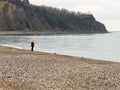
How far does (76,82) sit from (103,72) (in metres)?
4.29

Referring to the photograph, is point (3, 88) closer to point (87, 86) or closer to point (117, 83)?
point (87, 86)

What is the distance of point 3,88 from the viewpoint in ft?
54.0

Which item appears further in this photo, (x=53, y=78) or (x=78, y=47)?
(x=78, y=47)

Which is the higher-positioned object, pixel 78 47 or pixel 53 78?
pixel 53 78

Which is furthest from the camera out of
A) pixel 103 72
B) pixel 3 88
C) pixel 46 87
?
pixel 103 72

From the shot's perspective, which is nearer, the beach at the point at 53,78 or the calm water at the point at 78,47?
the beach at the point at 53,78

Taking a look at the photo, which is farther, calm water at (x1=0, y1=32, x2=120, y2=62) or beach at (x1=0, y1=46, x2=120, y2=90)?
calm water at (x1=0, y1=32, x2=120, y2=62)

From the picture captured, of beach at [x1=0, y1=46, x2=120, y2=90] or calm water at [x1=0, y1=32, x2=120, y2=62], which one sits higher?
beach at [x1=0, y1=46, x2=120, y2=90]

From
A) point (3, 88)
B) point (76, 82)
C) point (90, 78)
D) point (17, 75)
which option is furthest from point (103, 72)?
point (3, 88)

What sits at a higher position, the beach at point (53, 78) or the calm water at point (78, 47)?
the beach at point (53, 78)

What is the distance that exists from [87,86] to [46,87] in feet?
7.66

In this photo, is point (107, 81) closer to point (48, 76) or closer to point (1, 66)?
point (48, 76)

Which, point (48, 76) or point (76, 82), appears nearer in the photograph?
point (76, 82)

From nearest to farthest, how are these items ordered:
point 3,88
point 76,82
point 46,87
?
point 3,88 → point 46,87 → point 76,82
